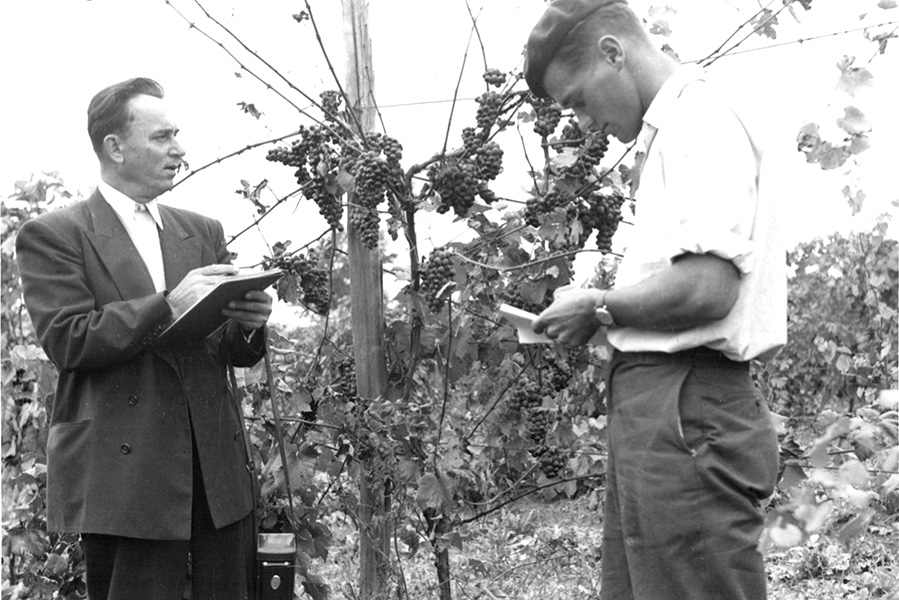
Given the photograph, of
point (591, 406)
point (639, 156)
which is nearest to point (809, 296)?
point (591, 406)

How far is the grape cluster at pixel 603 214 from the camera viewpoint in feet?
10.1

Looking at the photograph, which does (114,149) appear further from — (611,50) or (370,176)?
(611,50)

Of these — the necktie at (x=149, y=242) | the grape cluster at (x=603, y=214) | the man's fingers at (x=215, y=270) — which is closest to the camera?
the man's fingers at (x=215, y=270)

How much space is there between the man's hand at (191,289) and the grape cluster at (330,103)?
661 millimetres

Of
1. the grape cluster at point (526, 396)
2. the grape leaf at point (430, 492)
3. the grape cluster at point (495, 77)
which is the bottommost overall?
the grape leaf at point (430, 492)

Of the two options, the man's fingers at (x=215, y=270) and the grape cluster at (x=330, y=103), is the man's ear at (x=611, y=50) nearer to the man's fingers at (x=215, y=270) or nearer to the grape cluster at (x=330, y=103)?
the man's fingers at (x=215, y=270)

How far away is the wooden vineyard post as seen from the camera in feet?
11.0

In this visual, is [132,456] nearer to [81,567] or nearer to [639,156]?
[81,567]

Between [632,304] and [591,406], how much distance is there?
11.5 ft

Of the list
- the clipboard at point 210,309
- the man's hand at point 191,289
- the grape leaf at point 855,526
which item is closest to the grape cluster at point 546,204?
the clipboard at point 210,309

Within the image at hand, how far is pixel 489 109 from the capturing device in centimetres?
301

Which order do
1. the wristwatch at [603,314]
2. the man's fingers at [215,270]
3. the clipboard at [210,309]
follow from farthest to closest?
the man's fingers at [215,270], the clipboard at [210,309], the wristwatch at [603,314]

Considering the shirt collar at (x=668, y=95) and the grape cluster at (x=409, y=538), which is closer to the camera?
the shirt collar at (x=668, y=95)

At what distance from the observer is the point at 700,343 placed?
190cm
